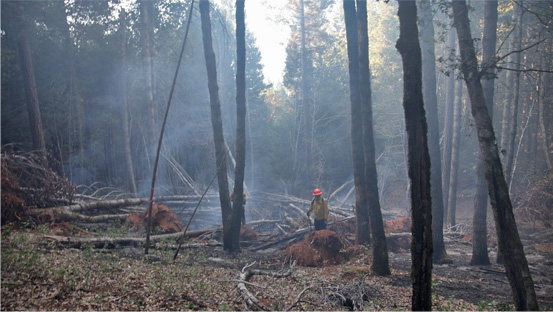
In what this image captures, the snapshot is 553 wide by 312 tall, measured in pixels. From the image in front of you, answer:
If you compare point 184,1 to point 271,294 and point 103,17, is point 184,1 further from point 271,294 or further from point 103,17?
point 271,294

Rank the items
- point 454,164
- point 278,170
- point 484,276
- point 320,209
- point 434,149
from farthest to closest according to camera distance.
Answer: point 278,170, point 454,164, point 320,209, point 434,149, point 484,276

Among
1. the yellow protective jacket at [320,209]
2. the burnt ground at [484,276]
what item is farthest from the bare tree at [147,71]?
the burnt ground at [484,276]

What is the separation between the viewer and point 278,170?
34.1 meters

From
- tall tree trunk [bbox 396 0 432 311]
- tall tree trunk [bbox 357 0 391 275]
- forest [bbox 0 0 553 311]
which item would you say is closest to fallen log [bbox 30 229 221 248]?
forest [bbox 0 0 553 311]

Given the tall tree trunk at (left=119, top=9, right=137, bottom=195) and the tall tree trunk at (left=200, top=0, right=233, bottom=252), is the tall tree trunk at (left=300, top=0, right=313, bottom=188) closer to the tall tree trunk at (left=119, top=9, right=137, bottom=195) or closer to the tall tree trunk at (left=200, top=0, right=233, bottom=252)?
the tall tree trunk at (left=119, top=9, right=137, bottom=195)

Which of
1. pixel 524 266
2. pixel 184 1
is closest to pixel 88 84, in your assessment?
pixel 184 1

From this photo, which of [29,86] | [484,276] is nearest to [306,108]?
[29,86]

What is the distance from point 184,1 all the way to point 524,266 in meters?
24.1

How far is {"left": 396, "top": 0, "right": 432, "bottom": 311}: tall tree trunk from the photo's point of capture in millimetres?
4648

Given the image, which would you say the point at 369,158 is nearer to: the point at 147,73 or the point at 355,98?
the point at 355,98

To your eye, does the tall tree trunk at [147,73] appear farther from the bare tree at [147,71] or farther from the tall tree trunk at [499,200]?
the tall tree trunk at [499,200]

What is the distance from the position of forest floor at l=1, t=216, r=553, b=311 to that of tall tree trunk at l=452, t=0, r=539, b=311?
0.96 metres

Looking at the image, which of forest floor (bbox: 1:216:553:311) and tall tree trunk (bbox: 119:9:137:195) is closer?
forest floor (bbox: 1:216:553:311)

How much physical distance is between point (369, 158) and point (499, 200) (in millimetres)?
4067
